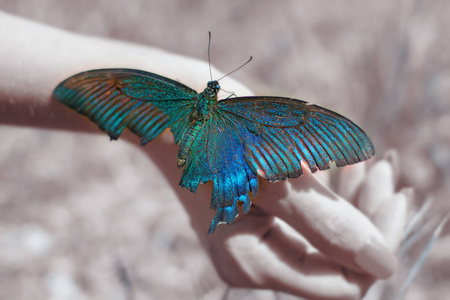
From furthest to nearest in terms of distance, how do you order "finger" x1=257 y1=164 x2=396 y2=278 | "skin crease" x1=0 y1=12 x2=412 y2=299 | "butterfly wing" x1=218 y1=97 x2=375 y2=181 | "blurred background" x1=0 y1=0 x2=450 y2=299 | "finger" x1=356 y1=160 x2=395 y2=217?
"blurred background" x1=0 y1=0 x2=450 y2=299 < "finger" x1=356 y1=160 x2=395 y2=217 < "skin crease" x1=0 y1=12 x2=412 y2=299 < "finger" x1=257 y1=164 x2=396 y2=278 < "butterfly wing" x1=218 y1=97 x2=375 y2=181

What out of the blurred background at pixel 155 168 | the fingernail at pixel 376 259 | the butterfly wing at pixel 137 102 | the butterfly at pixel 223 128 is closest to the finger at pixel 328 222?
the fingernail at pixel 376 259

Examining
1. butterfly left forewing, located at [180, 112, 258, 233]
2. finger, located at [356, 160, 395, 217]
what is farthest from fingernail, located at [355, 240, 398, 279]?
butterfly left forewing, located at [180, 112, 258, 233]

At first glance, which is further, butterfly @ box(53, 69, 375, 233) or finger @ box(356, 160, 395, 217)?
finger @ box(356, 160, 395, 217)

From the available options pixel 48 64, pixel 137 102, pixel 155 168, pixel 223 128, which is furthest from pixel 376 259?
pixel 155 168

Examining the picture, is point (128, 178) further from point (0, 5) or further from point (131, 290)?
point (0, 5)

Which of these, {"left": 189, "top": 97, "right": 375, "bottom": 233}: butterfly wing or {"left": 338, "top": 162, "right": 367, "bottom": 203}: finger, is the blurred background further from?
{"left": 189, "top": 97, "right": 375, "bottom": 233}: butterfly wing

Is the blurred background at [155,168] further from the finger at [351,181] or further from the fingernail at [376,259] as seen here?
the fingernail at [376,259]
